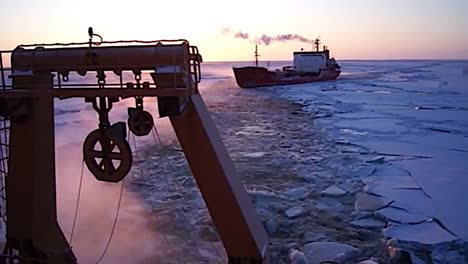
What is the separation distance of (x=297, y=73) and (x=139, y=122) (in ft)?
127

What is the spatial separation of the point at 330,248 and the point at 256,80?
31922 millimetres

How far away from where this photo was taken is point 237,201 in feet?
10.9

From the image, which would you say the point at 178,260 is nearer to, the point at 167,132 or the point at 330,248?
the point at 330,248

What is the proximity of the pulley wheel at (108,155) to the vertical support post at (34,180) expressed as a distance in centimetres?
42

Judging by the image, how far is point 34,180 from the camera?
346 cm

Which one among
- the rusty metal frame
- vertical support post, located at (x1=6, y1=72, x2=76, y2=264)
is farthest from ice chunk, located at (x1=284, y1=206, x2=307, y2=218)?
vertical support post, located at (x1=6, y1=72, x2=76, y2=264)

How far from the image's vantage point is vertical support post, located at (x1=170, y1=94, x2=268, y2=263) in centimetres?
320

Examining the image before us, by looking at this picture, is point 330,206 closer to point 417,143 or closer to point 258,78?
point 417,143

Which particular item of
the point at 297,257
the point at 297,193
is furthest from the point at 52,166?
the point at 297,193

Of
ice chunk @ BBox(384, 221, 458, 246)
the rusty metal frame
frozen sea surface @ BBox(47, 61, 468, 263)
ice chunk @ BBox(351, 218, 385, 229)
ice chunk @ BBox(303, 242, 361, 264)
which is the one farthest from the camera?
frozen sea surface @ BBox(47, 61, 468, 263)

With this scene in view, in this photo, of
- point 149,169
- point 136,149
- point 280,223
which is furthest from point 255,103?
point 280,223

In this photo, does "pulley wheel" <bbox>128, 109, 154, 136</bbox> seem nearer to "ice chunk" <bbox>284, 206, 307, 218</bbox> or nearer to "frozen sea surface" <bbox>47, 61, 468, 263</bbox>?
"frozen sea surface" <bbox>47, 61, 468, 263</bbox>

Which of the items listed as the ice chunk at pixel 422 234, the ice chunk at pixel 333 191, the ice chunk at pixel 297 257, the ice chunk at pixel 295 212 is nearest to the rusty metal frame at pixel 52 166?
the ice chunk at pixel 297 257

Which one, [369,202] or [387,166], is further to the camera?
[387,166]
